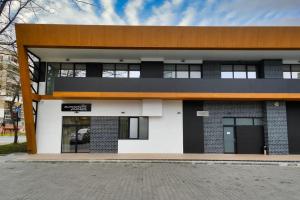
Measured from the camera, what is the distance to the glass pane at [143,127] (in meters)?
17.7

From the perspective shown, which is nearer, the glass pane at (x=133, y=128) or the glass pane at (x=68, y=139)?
the glass pane at (x=68, y=139)

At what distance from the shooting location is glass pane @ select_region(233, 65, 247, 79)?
60.6ft

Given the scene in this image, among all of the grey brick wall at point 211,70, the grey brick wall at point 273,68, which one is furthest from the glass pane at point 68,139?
the grey brick wall at point 273,68

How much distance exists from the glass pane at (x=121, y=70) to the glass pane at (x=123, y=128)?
124 inches

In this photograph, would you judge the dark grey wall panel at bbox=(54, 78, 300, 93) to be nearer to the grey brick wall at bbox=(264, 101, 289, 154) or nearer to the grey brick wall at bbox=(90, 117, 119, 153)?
the grey brick wall at bbox=(264, 101, 289, 154)

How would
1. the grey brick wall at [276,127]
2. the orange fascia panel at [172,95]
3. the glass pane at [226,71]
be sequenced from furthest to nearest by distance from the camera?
the glass pane at [226,71] → the grey brick wall at [276,127] → the orange fascia panel at [172,95]

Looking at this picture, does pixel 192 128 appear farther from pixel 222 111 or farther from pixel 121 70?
pixel 121 70

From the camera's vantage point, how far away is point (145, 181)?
9617 mm

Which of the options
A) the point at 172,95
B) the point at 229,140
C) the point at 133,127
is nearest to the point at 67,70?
the point at 133,127

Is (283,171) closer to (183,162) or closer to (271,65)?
(183,162)

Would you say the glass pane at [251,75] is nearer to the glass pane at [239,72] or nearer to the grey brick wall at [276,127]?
the glass pane at [239,72]

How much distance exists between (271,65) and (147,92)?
29.9 ft

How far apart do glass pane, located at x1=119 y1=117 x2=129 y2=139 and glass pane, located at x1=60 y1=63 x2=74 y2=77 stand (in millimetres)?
5069

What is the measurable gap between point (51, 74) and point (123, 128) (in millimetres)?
6564
